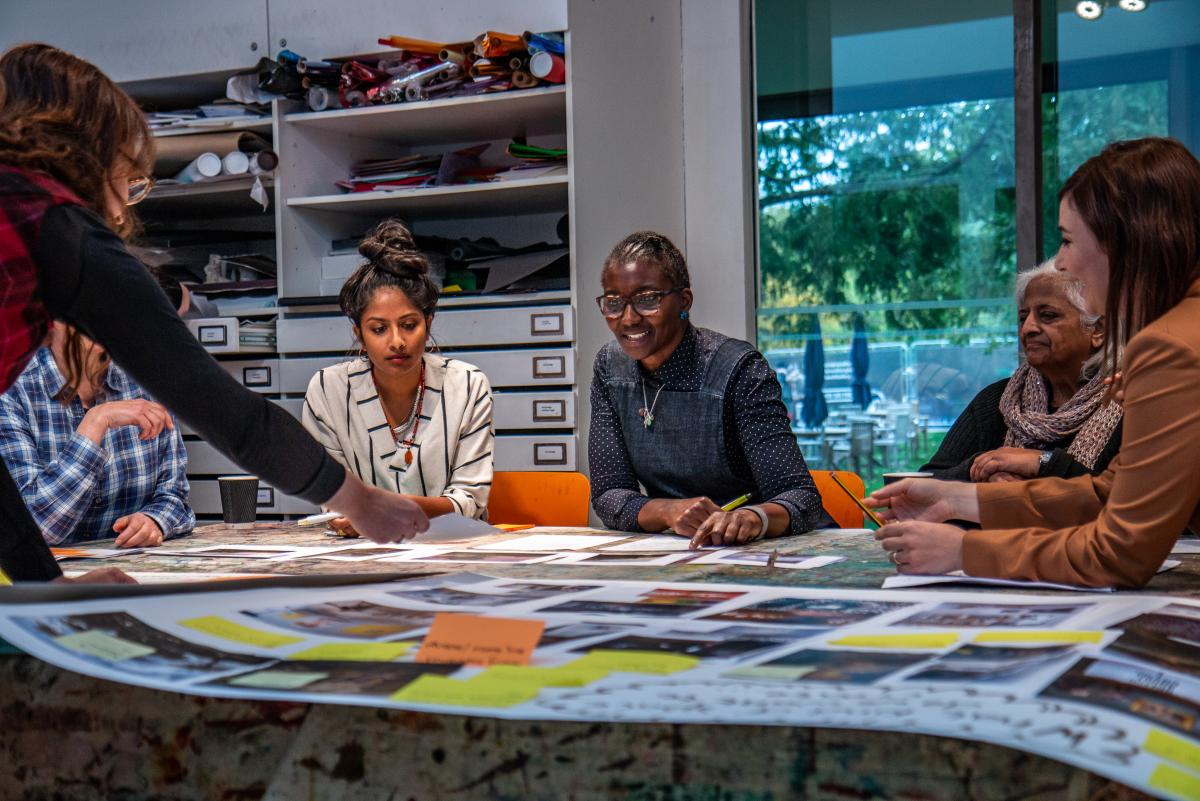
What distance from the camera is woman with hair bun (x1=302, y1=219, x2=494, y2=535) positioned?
2.67 m

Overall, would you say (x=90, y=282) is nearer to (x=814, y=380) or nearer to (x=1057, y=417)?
(x=1057, y=417)

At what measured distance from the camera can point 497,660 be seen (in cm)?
90

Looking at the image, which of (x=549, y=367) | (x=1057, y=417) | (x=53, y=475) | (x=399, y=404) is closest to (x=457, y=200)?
(x=549, y=367)

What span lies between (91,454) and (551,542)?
35.2 inches

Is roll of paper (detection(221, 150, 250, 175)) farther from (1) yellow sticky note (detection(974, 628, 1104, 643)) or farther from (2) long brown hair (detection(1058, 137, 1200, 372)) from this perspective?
(1) yellow sticky note (detection(974, 628, 1104, 643))

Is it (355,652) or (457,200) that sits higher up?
(457,200)

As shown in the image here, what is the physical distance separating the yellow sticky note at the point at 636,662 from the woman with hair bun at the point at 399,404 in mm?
1706

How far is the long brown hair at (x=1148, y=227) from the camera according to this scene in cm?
137

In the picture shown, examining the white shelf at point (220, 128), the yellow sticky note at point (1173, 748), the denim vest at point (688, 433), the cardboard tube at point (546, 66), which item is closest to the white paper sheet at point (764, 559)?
the denim vest at point (688, 433)

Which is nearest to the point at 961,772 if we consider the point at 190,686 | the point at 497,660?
the point at 497,660

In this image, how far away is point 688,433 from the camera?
242cm

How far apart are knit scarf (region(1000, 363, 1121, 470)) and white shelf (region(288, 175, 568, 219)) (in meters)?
1.57

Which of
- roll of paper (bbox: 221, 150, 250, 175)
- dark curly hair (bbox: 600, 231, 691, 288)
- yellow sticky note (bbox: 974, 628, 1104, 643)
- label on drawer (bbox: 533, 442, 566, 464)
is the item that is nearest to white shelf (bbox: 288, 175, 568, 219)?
roll of paper (bbox: 221, 150, 250, 175)

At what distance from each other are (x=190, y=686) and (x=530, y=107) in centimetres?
317
